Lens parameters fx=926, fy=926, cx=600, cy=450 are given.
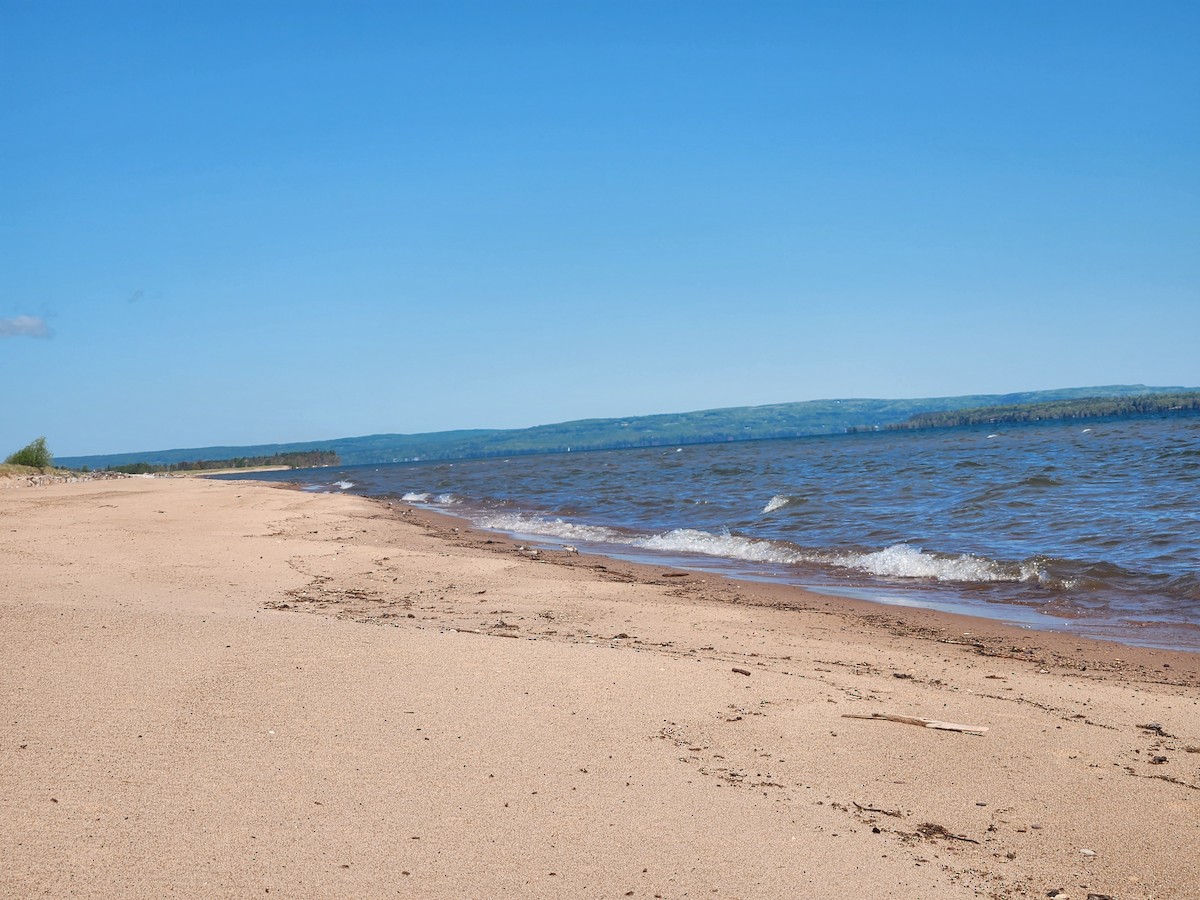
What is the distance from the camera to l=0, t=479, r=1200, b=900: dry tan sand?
12.4ft

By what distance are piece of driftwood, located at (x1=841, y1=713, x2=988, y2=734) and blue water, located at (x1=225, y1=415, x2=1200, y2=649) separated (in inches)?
180

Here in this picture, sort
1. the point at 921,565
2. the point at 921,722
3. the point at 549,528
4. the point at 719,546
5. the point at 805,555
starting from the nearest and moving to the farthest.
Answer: the point at 921,722
the point at 921,565
the point at 805,555
the point at 719,546
the point at 549,528

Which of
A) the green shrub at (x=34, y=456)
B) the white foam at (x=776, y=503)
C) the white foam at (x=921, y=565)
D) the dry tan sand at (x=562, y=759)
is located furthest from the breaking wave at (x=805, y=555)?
the green shrub at (x=34, y=456)

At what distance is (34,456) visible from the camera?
162 ft

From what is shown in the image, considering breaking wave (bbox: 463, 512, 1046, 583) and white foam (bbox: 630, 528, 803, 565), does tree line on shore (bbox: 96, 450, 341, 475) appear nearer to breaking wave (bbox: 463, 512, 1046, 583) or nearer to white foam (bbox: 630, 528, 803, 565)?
breaking wave (bbox: 463, 512, 1046, 583)

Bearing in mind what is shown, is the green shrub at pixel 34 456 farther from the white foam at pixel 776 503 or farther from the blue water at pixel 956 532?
the white foam at pixel 776 503

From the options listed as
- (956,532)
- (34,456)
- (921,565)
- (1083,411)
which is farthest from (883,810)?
(1083,411)

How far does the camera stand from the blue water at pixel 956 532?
1163 centimetres

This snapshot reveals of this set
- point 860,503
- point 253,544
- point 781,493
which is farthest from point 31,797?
point 781,493

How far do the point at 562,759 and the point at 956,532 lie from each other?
559 inches

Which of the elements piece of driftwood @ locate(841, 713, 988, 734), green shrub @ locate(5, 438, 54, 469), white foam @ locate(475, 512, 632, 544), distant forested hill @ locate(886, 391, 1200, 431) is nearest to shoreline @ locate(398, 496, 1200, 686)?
piece of driftwood @ locate(841, 713, 988, 734)

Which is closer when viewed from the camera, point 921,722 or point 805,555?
point 921,722

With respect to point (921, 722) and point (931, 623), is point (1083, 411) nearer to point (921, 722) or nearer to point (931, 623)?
point (931, 623)

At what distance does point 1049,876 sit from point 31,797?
4.38 metres
